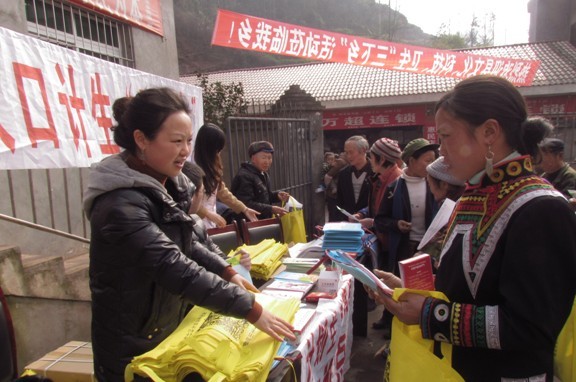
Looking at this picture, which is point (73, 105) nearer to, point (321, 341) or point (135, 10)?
point (321, 341)

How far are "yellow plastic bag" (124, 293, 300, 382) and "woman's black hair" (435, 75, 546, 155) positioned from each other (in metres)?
0.96

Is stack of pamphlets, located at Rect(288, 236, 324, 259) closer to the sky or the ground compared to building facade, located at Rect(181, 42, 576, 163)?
closer to the ground

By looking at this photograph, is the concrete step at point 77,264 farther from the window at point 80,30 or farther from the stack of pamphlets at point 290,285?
the window at point 80,30

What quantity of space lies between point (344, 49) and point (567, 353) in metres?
6.37

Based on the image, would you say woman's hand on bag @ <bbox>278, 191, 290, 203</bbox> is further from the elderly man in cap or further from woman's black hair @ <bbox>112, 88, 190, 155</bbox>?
woman's black hair @ <bbox>112, 88, 190, 155</bbox>

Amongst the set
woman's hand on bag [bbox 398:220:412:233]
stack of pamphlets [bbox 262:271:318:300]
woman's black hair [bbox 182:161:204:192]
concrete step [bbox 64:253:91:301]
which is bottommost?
concrete step [bbox 64:253:91:301]

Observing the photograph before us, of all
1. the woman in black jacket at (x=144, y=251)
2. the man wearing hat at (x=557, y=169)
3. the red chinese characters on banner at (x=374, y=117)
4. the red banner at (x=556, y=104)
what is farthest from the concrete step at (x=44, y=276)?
the red banner at (x=556, y=104)

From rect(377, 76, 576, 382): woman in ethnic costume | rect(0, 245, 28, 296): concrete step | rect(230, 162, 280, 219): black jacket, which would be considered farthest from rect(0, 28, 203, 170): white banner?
rect(377, 76, 576, 382): woman in ethnic costume

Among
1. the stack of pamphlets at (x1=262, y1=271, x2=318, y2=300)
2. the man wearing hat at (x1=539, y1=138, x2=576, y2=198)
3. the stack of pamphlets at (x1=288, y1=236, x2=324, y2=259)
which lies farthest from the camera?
the man wearing hat at (x1=539, y1=138, x2=576, y2=198)

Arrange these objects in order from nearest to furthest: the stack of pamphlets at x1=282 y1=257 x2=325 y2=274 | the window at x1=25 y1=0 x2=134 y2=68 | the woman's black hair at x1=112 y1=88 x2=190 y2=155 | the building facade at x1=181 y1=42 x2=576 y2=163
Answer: the woman's black hair at x1=112 y1=88 x2=190 y2=155, the stack of pamphlets at x1=282 y1=257 x2=325 y2=274, the window at x1=25 y1=0 x2=134 y2=68, the building facade at x1=181 y1=42 x2=576 y2=163

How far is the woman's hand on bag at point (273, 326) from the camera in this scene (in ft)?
4.18

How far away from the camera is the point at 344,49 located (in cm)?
682

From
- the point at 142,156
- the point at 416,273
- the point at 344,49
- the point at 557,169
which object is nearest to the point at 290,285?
the point at 416,273

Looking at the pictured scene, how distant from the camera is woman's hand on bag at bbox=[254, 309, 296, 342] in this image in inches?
50.1
